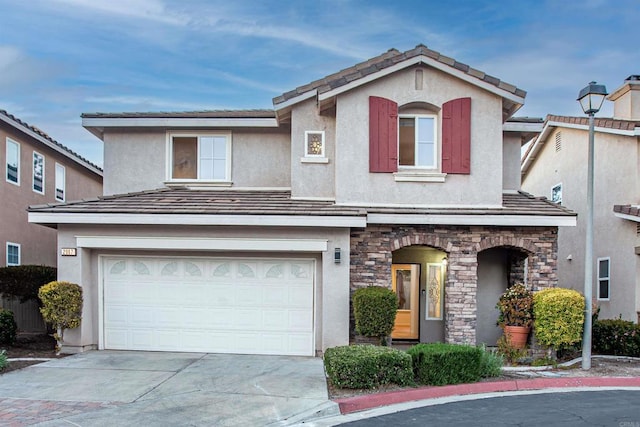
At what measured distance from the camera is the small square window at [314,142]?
12.3m

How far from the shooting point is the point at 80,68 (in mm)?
17047

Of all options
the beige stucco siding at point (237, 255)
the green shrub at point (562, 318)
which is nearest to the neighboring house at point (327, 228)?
the beige stucco siding at point (237, 255)

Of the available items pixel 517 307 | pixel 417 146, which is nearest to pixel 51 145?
pixel 417 146

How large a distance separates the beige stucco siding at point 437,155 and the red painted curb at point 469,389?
4.20 m

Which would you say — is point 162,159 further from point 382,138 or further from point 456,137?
point 456,137

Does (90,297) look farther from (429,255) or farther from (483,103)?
(483,103)

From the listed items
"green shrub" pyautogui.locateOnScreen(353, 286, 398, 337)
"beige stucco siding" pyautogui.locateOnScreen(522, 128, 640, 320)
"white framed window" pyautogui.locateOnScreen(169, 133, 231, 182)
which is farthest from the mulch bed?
"beige stucco siding" pyautogui.locateOnScreen(522, 128, 640, 320)

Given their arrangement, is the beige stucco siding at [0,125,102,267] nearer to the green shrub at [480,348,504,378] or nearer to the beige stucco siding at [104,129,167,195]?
the beige stucco siding at [104,129,167,195]

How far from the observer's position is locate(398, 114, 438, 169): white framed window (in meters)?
11.8

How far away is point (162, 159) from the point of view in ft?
44.9

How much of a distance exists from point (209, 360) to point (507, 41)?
45.7ft

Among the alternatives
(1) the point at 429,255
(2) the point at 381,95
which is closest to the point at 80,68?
(2) the point at 381,95

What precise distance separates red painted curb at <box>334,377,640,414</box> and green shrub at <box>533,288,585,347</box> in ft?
3.92

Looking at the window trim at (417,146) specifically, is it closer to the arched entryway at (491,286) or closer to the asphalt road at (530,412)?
the arched entryway at (491,286)
